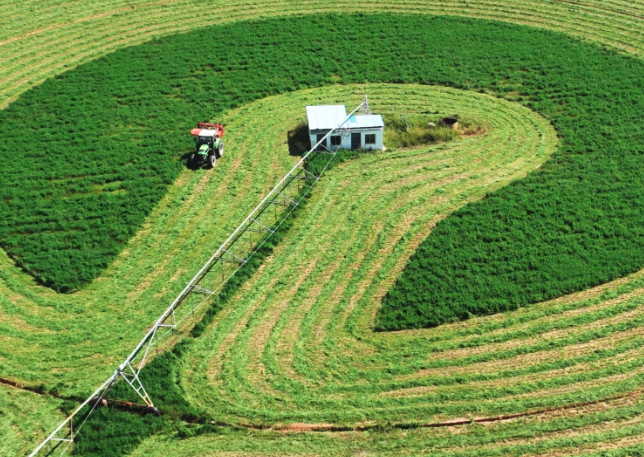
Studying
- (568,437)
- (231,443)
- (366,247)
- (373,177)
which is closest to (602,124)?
(373,177)

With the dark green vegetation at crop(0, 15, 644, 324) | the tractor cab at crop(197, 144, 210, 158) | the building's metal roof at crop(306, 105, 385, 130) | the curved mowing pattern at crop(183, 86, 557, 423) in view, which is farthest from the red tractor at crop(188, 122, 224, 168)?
the curved mowing pattern at crop(183, 86, 557, 423)

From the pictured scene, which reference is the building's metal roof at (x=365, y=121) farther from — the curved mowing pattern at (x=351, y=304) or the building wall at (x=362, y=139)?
the curved mowing pattern at (x=351, y=304)

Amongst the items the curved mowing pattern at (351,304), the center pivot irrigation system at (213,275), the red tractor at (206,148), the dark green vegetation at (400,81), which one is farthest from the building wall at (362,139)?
the dark green vegetation at (400,81)

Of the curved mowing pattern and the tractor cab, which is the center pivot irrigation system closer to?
the curved mowing pattern

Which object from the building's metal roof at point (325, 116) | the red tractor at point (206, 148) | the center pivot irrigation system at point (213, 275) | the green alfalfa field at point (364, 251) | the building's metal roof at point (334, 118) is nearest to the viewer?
the center pivot irrigation system at point (213, 275)

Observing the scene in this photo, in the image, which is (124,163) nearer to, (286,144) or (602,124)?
(286,144)

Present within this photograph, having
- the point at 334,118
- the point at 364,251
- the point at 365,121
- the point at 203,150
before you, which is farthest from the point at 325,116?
the point at 364,251
